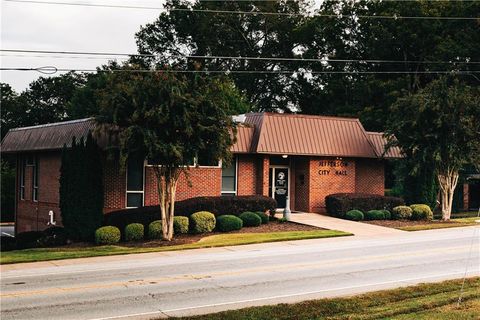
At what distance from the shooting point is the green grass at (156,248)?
21.1 metres

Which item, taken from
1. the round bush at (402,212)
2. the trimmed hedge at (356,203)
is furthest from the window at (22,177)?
the round bush at (402,212)

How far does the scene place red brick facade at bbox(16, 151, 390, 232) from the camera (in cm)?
2875

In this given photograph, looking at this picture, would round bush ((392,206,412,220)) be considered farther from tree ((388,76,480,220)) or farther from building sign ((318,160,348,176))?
building sign ((318,160,348,176))

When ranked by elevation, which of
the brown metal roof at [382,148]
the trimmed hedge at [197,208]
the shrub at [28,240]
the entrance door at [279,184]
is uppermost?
the brown metal roof at [382,148]

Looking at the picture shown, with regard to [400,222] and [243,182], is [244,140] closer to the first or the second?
[243,182]

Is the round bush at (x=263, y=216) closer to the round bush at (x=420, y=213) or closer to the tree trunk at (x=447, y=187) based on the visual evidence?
the round bush at (x=420, y=213)

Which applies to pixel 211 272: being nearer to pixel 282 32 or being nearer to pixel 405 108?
pixel 405 108

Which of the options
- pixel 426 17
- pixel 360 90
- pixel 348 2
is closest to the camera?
pixel 426 17

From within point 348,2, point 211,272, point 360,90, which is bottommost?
point 211,272

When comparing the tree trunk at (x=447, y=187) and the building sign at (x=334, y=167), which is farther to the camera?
the building sign at (x=334, y=167)

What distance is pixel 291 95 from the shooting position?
66125mm

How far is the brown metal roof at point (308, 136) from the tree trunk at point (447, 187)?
4010mm

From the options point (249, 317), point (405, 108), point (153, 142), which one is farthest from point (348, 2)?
point (249, 317)

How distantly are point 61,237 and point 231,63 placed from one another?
42.4 meters
